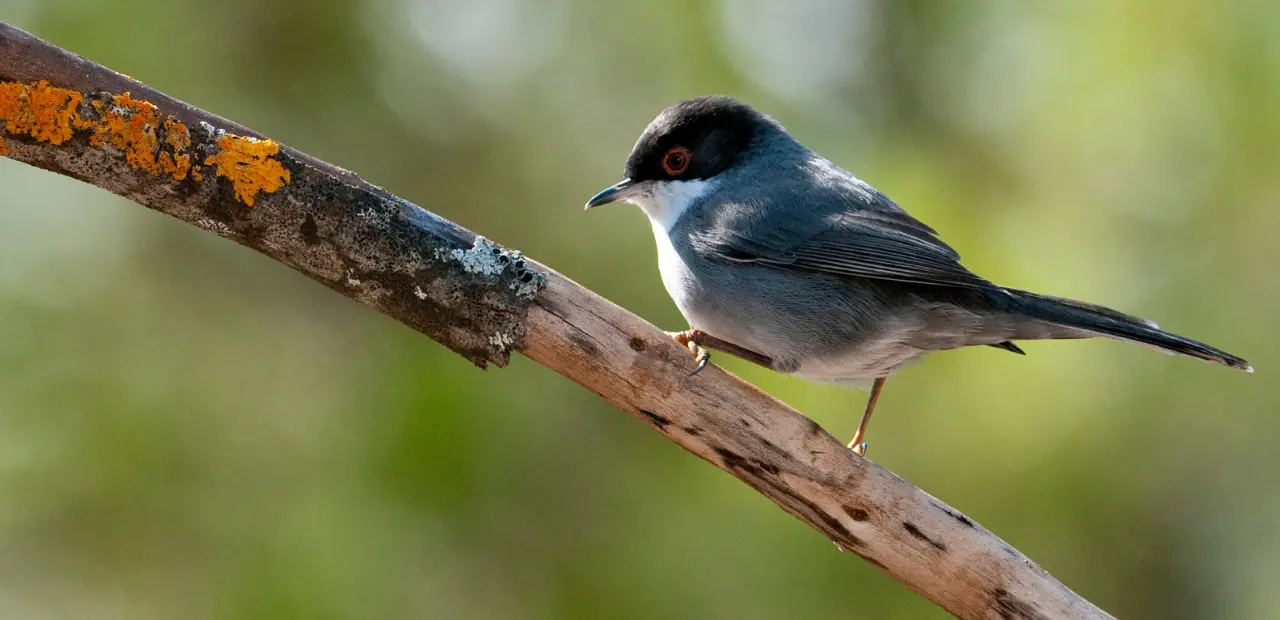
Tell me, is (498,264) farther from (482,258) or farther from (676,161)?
(676,161)

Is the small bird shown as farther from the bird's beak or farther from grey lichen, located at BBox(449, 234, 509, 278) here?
grey lichen, located at BBox(449, 234, 509, 278)

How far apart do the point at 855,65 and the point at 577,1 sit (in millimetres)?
1364

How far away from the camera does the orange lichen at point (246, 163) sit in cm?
245

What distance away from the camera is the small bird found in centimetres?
302

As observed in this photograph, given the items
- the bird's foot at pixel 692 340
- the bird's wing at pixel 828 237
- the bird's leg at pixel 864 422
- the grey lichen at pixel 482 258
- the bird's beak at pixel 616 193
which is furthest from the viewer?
the bird's beak at pixel 616 193

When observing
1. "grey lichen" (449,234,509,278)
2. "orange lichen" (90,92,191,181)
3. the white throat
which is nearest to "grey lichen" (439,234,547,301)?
"grey lichen" (449,234,509,278)

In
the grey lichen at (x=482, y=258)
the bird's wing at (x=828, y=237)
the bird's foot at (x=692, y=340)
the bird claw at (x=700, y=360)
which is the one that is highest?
the bird's wing at (x=828, y=237)

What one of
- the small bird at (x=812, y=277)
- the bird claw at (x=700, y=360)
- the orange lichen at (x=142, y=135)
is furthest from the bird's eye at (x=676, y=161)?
the orange lichen at (x=142, y=135)

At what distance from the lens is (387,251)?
8.42 ft

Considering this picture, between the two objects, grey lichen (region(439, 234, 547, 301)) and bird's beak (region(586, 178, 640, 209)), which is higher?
bird's beak (region(586, 178, 640, 209))

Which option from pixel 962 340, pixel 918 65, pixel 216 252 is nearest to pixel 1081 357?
pixel 962 340

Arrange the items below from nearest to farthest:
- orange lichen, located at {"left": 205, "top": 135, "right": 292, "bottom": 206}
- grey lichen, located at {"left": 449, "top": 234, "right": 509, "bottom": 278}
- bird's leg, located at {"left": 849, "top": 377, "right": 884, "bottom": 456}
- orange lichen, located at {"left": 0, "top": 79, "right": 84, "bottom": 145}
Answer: orange lichen, located at {"left": 0, "top": 79, "right": 84, "bottom": 145}, orange lichen, located at {"left": 205, "top": 135, "right": 292, "bottom": 206}, grey lichen, located at {"left": 449, "top": 234, "right": 509, "bottom": 278}, bird's leg, located at {"left": 849, "top": 377, "right": 884, "bottom": 456}

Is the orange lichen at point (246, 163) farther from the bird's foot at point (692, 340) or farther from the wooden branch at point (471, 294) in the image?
the bird's foot at point (692, 340)

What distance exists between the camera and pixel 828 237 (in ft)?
10.8
